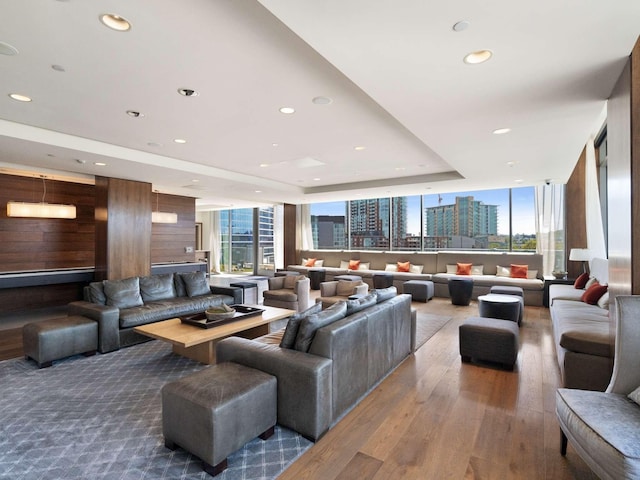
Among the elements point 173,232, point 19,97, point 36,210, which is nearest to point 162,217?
point 173,232

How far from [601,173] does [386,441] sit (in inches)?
239

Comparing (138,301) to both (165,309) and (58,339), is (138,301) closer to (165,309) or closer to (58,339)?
(165,309)

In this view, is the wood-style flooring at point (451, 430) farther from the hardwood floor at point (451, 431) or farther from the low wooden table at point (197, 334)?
the low wooden table at point (197, 334)

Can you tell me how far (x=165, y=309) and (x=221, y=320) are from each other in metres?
1.33

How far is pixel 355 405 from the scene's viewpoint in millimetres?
2744

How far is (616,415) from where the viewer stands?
5.63ft

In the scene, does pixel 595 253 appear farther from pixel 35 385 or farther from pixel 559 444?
pixel 35 385

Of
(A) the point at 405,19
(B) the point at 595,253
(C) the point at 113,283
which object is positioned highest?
(A) the point at 405,19

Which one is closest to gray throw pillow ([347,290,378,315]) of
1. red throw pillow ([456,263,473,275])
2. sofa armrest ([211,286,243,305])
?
sofa armrest ([211,286,243,305])

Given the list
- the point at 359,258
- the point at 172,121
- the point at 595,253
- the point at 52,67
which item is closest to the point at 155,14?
the point at 52,67

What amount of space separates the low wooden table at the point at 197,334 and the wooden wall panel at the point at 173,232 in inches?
194

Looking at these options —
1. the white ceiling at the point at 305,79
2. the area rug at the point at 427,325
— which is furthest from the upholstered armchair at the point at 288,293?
the white ceiling at the point at 305,79

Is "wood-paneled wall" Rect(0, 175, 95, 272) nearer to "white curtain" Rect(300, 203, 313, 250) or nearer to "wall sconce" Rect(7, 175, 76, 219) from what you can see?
"wall sconce" Rect(7, 175, 76, 219)

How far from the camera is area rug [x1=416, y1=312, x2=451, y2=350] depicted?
181 inches
